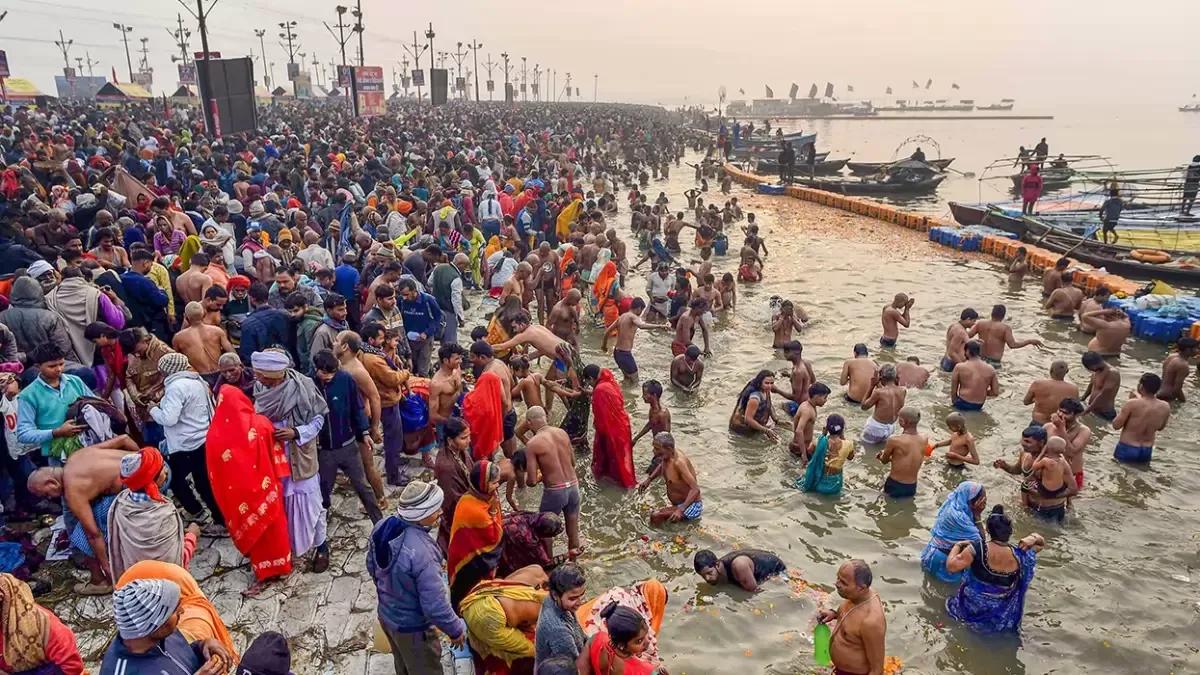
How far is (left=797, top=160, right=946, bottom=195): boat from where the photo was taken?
26.9 m

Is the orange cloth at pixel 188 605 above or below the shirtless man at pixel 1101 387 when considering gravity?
above

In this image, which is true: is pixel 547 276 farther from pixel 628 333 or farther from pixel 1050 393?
pixel 1050 393

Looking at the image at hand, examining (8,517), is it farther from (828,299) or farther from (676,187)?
(676,187)

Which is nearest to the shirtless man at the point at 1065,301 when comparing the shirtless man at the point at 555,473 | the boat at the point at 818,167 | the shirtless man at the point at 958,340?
the shirtless man at the point at 958,340

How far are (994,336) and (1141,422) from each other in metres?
2.78

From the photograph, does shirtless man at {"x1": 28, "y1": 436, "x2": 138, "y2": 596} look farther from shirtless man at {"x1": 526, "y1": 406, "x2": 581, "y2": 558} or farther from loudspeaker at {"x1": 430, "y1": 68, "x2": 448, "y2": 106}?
loudspeaker at {"x1": 430, "y1": 68, "x2": 448, "y2": 106}

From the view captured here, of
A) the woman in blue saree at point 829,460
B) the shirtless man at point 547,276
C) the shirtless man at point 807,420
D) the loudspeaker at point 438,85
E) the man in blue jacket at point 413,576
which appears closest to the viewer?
the man in blue jacket at point 413,576

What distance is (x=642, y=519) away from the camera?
6617 millimetres

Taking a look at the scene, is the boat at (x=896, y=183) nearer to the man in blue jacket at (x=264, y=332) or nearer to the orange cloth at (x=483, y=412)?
the orange cloth at (x=483, y=412)

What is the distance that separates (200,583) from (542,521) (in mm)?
2536

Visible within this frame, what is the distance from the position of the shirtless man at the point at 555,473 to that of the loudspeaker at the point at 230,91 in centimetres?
1635

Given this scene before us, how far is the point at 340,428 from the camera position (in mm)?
5340

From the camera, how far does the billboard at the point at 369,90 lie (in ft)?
94.8

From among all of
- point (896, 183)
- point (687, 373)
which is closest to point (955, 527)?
point (687, 373)
